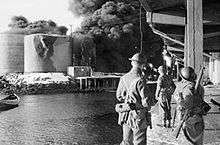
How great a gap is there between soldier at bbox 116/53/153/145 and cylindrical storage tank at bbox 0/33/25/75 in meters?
51.6

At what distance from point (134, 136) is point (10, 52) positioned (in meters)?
51.9

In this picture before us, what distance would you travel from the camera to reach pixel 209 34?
11656mm

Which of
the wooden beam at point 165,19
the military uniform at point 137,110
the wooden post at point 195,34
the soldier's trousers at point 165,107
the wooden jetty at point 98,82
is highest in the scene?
the wooden beam at point 165,19

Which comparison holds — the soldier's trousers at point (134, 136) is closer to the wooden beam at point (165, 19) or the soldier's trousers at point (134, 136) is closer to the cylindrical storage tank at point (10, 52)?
the wooden beam at point (165, 19)

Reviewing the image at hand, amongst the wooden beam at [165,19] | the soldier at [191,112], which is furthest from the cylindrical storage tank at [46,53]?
the soldier at [191,112]

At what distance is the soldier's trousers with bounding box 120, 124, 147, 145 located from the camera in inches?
199

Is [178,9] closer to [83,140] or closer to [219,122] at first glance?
[219,122]

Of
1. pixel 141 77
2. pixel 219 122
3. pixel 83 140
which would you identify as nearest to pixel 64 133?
pixel 83 140

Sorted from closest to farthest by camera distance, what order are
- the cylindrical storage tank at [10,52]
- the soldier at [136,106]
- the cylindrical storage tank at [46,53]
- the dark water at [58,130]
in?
the soldier at [136,106] → the dark water at [58,130] → the cylindrical storage tank at [46,53] → the cylindrical storage tank at [10,52]

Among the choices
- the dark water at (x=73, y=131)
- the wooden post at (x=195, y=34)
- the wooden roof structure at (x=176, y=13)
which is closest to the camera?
the wooden post at (x=195, y=34)

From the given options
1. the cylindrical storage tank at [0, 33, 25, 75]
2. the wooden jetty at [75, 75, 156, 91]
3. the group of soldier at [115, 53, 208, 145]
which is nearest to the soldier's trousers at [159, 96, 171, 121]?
the group of soldier at [115, 53, 208, 145]

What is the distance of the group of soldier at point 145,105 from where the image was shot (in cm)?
466

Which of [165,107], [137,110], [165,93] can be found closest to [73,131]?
[165,107]

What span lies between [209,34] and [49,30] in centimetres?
5183
